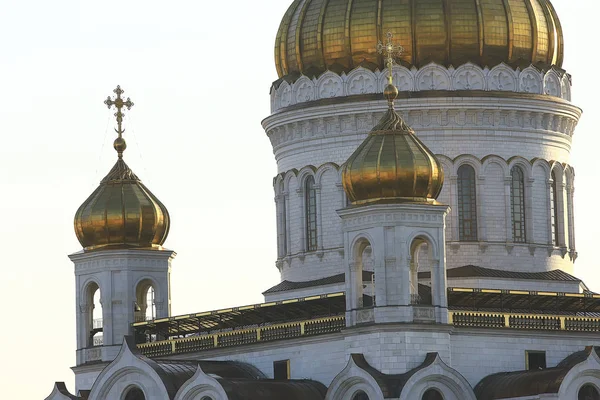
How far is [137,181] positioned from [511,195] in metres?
10.5

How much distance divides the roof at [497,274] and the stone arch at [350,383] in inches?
262

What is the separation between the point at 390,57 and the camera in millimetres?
65500

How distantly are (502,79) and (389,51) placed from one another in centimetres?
543

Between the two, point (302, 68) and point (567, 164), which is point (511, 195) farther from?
point (302, 68)

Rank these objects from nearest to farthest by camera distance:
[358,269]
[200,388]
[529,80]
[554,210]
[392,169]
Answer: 1. [392,169]
2. [358,269]
3. [200,388]
4. [529,80]
5. [554,210]

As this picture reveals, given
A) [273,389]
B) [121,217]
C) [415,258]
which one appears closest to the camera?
[273,389]

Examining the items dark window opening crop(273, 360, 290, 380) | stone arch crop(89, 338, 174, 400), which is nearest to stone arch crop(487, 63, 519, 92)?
dark window opening crop(273, 360, 290, 380)

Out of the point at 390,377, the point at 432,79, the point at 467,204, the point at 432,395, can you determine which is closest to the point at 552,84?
the point at 432,79

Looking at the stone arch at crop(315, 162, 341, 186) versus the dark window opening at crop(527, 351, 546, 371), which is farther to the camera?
the stone arch at crop(315, 162, 341, 186)

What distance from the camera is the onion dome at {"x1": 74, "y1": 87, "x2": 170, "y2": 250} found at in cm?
7156

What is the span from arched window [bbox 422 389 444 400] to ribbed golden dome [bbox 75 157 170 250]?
13.0 m

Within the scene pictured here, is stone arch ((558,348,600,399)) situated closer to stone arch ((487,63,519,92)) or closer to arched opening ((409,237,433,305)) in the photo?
arched opening ((409,237,433,305))

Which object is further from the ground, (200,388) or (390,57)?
(390,57)

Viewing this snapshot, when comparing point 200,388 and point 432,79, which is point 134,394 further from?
point 432,79
